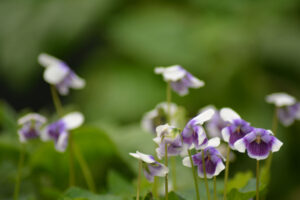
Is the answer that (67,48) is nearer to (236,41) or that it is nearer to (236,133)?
(236,41)

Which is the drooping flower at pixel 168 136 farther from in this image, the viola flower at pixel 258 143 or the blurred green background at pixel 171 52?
the blurred green background at pixel 171 52

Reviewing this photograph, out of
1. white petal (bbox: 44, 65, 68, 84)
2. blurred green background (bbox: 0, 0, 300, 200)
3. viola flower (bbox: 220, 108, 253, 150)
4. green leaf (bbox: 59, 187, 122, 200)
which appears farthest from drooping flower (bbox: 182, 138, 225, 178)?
blurred green background (bbox: 0, 0, 300, 200)

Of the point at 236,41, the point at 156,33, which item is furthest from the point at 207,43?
the point at 156,33

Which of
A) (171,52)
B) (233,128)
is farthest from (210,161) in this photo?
(171,52)

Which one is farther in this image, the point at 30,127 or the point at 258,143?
the point at 30,127

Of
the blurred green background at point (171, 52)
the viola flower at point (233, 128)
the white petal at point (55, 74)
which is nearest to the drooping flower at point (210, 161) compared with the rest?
the viola flower at point (233, 128)

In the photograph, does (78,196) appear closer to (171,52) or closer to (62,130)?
(62,130)

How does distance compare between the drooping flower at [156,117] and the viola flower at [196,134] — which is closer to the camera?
the viola flower at [196,134]
